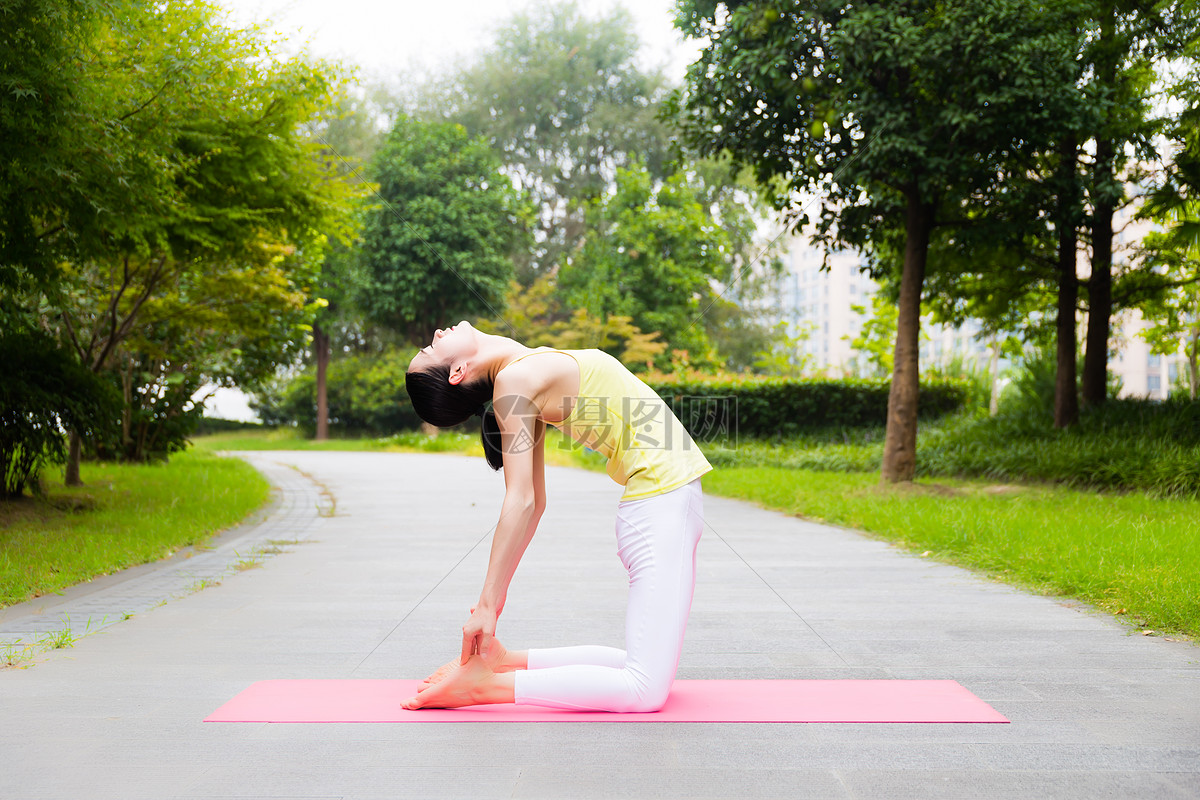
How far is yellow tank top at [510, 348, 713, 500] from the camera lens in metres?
3.26

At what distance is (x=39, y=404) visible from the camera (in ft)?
27.1

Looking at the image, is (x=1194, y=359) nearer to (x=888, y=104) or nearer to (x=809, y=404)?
(x=809, y=404)

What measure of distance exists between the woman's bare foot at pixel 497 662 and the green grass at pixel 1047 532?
133 inches

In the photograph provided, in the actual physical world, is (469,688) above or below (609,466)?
below

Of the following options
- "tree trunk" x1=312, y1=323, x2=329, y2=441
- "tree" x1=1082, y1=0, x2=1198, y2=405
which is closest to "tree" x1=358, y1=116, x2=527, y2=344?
"tree trunk" x1=312, y1=323, x2=329, y2=441

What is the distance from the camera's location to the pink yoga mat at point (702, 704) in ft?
10.9

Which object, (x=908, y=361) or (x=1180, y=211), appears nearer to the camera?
(x=908, y=361)

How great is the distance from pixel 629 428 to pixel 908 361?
350 inches

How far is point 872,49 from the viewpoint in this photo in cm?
1016

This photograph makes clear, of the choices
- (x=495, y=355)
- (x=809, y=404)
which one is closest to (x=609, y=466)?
(x=495, y=355)

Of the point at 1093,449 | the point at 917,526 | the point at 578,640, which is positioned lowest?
the point at 578,640

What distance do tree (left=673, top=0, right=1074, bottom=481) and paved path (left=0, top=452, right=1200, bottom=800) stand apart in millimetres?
4930

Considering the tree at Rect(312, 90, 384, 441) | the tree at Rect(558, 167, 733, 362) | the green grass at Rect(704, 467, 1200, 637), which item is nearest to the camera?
the green grass at Rect(704, 467, 1200, 637)

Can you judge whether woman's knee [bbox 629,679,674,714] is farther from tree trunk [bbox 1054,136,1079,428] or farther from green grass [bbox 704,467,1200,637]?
tree trunk [bbox 1054,136,1079,428]
